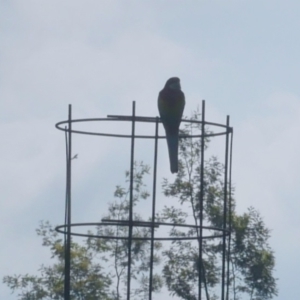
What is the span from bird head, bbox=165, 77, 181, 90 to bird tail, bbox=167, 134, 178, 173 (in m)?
0.58

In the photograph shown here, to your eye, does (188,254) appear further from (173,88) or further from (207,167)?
(173,88)

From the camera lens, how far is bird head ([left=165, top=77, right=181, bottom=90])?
29.6 ft

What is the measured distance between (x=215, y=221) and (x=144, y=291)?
5.34ft

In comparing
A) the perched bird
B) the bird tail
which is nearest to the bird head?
Answer: the perched bird

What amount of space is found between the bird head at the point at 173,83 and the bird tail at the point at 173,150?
58 centimetres

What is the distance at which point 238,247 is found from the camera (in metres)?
18.0

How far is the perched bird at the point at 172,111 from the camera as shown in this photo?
8.54 m

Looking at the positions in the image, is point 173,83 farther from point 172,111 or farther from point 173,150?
point 173,150

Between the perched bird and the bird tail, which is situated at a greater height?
the perched bird

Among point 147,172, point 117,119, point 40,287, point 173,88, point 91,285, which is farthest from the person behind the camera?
point 40,287

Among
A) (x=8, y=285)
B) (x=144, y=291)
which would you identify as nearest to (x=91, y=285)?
(x=144, y=291)

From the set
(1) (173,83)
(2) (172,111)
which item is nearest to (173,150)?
(2) (172,111)

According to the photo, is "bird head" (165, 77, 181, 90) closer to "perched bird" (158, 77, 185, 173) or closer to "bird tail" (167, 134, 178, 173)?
"perched bird" (158, 77, 185, 173)

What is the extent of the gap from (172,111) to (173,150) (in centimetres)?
41
